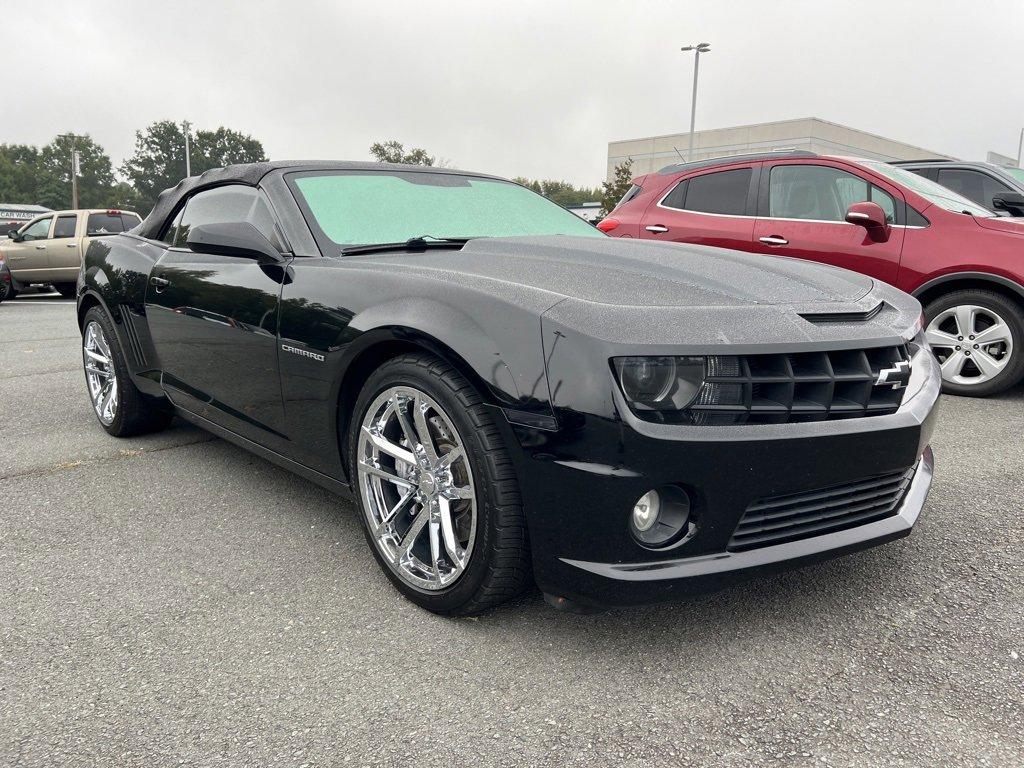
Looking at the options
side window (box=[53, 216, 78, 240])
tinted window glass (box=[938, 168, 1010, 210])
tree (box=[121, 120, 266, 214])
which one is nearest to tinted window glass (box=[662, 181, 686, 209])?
tinted window glass (box=[938, 168, 1010, 210])

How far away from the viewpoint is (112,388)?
4270mm

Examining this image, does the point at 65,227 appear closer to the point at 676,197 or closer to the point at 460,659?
the point at 676,197

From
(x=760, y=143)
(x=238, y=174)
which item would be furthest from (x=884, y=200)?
(x=760, y=143)

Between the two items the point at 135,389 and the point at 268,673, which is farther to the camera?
the point at 135,389

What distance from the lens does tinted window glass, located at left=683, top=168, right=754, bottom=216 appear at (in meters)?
5.92

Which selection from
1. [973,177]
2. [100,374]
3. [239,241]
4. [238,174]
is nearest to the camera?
[239,241]

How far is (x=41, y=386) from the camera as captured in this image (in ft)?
19.1

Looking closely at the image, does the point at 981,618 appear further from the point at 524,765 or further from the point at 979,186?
the point at 979,186

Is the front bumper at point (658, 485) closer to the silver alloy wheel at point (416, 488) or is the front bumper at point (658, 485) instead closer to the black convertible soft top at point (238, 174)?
the silver alloy wheel at point (416, 488)

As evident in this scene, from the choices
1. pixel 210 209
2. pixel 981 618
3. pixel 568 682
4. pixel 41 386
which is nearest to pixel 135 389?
pixel 210 209

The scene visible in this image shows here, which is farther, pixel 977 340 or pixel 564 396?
pixel 977 340

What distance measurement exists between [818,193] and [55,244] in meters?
13.6

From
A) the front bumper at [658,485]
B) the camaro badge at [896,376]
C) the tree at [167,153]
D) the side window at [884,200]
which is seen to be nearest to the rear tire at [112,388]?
the front bumper at [658,485]

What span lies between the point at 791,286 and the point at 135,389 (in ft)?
10.7
